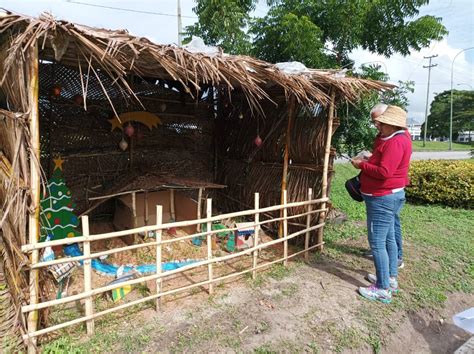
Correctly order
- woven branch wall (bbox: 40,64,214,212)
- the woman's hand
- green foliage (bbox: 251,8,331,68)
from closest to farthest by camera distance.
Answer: the woman's hand
woven branch wall (bbox: 40,64,214,212)
green foliage (bbox: 251,8,331,68)

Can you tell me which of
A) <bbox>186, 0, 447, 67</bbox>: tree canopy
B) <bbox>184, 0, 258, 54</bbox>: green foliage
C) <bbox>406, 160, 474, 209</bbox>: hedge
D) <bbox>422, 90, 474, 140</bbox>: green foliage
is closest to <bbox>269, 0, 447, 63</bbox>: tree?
<bbox>186, 0, 447, 67</bbox>: tree canopy

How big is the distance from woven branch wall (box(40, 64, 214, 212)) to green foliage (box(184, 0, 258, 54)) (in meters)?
1.49

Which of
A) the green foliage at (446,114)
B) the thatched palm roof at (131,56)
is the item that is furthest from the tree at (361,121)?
the green foliage at (446,114)

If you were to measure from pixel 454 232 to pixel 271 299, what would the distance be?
4.07 m

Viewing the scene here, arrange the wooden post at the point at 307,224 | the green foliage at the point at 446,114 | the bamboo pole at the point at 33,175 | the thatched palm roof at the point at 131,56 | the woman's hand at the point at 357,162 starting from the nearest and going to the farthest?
1. the thatched palm roof at the point at 131,56
2. the bamboo pole at the point at 33,175
3. the woman's hand at the point at 357,162
4. the wooden post at the point at 307,224
5. the green foliage at the point at 446,114

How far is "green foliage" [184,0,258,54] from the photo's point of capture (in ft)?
20.5

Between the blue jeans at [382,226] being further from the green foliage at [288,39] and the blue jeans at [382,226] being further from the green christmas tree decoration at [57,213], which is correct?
the green christmas tree decoration at [57,213]

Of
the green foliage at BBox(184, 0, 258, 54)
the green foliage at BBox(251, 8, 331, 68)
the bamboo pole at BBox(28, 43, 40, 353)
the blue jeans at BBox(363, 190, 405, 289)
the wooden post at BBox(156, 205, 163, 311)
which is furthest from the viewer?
the green foliage at BBox(184, 0, 258, 54)

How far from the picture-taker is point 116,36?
92.0 inches

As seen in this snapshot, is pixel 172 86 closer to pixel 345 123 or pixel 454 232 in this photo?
pixel 345 123

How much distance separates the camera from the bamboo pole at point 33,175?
221 cm

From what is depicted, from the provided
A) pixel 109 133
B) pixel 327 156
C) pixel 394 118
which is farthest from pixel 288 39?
pixel 109 133

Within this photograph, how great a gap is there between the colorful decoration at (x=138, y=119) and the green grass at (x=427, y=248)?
3.34 metres

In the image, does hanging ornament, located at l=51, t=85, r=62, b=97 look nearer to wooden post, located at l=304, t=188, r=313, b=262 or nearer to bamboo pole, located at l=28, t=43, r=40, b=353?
bamboo pole, located at l=28, t=43, r=40, b=353
